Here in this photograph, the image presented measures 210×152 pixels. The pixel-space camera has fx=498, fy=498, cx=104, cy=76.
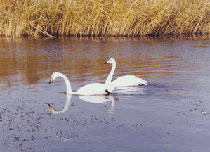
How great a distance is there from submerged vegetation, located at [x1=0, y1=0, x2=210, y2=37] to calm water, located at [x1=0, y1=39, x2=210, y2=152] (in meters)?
7.20

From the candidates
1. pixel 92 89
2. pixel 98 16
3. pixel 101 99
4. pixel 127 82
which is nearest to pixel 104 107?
pixel 101 99

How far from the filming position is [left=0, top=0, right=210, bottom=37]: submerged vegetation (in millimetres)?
30359

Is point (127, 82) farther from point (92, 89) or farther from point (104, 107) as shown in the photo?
point (104, 107)

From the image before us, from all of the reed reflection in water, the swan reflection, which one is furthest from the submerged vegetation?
the swan reflection

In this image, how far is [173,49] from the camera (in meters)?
26.5

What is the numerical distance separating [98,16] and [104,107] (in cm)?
1962

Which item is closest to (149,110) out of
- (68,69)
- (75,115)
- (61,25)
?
(75,115)

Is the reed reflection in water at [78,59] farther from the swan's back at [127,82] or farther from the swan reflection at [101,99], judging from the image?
the swan reflection at [101,99]

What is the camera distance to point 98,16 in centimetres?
3117

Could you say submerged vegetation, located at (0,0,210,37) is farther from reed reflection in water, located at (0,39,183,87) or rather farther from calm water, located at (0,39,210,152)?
calm water, located at (0,39,210,152)

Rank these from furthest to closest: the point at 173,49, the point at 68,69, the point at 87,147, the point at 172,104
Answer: the point at 173,49 < the point at 68,69 < the point at 172,104 < the point at 87,147

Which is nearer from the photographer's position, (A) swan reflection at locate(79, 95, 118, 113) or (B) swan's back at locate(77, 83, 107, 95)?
(A) swan reflection at locate(79, 95, 118, 113)

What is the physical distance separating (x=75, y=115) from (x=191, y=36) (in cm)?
2435

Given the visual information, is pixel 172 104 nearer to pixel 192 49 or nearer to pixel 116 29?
pixel 192 49
